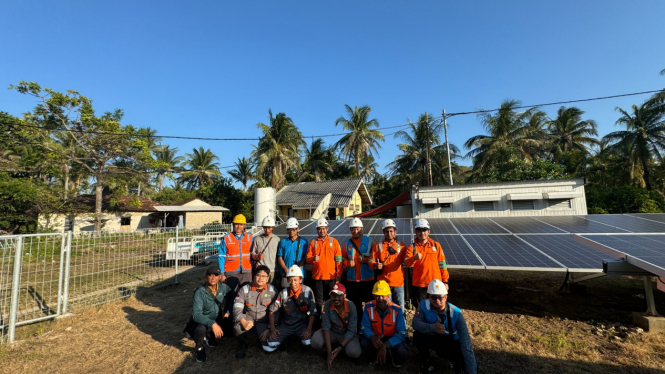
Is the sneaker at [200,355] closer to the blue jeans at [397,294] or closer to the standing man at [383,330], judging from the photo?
the standing man at [383,330]

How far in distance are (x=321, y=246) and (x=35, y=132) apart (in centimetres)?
2194

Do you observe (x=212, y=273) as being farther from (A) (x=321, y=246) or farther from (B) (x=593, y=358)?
(B) (x=593, y=358)

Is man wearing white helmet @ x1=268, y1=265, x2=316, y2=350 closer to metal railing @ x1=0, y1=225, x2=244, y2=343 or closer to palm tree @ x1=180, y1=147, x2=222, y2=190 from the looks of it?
metal railing @ x1=0, y1=225, x2=244, y2=343

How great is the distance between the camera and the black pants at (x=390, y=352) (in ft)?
11.4

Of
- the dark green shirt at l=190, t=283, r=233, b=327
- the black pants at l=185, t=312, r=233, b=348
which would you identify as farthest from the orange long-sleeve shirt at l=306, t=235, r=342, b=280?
the black pants at l=185, t=312, r=233, b=348

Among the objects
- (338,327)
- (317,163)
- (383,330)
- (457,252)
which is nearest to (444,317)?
(383,330)

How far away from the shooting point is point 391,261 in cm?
424

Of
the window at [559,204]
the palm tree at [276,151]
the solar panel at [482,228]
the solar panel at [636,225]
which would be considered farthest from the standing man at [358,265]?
the palm tree at [276,151]

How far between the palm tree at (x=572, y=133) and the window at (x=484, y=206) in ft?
59.7

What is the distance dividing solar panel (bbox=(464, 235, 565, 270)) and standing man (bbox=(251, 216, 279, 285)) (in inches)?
143

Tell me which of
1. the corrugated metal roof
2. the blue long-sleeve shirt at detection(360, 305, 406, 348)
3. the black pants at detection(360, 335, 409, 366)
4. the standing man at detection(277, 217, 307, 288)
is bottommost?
the black pants at detection(360, 335, 409, 366)

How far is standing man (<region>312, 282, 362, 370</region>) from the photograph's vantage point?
3578 millimetres

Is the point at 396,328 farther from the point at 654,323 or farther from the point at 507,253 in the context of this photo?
the point at 654,323

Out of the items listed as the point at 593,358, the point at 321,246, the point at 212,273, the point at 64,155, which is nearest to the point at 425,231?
the point at 321,246
